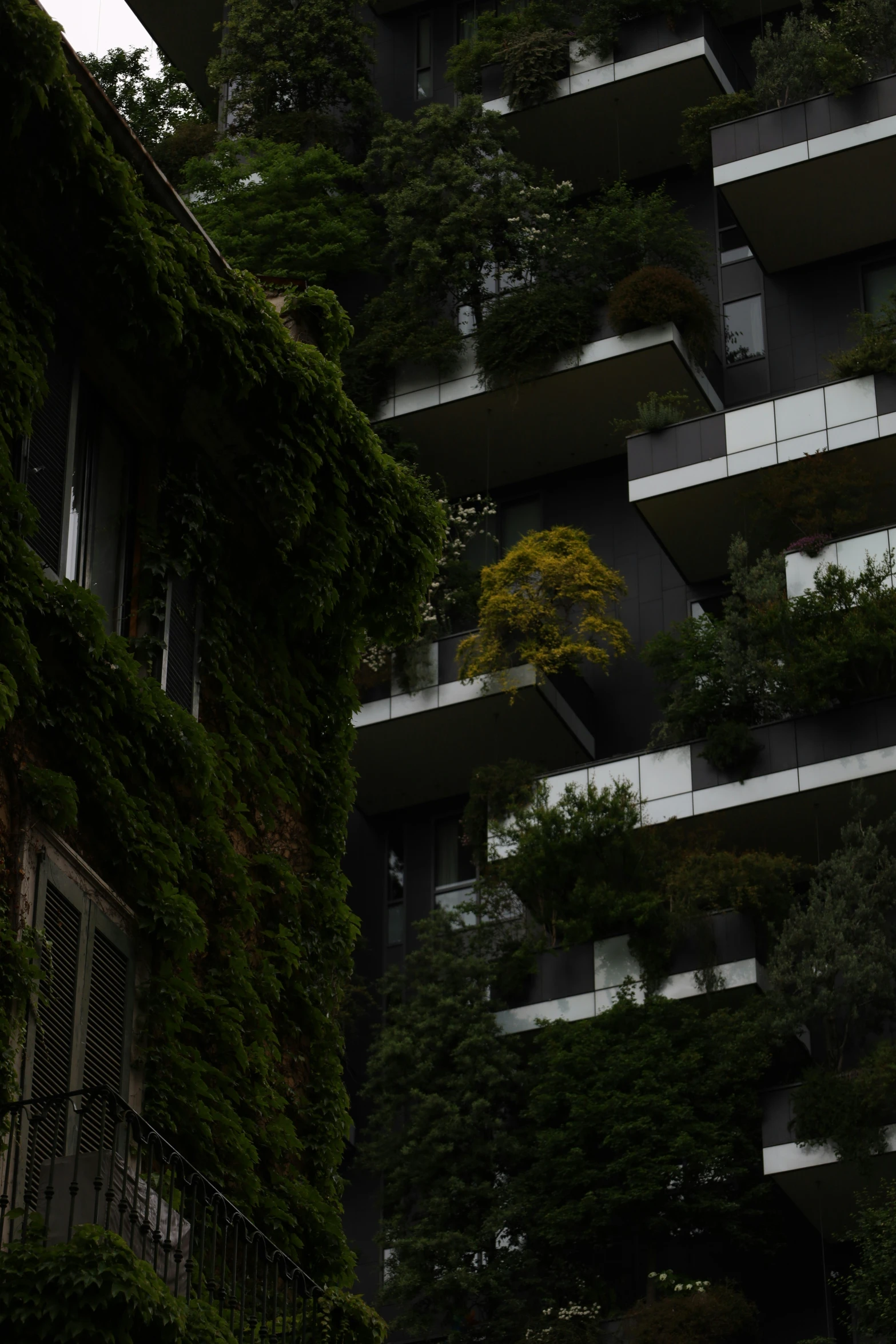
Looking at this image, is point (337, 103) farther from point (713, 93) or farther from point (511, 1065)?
point (511, 1065)

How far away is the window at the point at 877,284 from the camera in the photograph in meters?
33.0

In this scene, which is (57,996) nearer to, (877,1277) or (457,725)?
(877,1277)

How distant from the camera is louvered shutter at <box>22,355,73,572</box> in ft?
38.5

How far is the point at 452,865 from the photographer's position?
30.9 meters

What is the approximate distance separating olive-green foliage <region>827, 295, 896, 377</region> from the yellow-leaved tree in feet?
14.3

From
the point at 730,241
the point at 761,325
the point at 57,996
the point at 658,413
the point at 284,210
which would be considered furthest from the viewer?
the point at 730,241

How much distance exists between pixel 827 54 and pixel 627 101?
400 cm

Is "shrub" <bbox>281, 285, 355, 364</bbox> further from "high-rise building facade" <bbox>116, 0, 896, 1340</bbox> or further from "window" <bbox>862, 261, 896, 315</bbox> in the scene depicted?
"window" <bbox>862, 261, 896, 315</bbox>

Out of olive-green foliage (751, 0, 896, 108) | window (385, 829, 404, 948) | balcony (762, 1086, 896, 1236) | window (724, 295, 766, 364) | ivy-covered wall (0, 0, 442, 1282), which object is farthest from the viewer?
window (724, 295, 766, 364)

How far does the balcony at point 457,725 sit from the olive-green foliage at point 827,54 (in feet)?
33.1

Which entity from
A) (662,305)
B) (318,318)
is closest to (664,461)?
(662,305)

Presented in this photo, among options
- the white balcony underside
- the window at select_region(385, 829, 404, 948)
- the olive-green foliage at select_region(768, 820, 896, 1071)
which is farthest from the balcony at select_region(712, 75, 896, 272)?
the white balcony underside

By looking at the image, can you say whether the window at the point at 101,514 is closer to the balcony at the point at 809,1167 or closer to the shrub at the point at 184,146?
the balcony at the point at 809,1167

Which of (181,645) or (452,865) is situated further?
(452,865)
